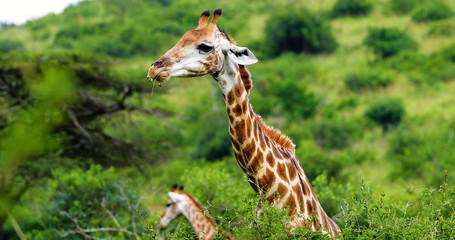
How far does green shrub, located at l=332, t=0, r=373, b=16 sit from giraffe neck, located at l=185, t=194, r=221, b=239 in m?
48.5

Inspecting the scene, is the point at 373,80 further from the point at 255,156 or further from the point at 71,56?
the point at 255,156

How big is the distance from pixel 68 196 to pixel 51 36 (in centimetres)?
5047

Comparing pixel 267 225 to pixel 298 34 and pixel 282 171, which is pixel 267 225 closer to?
pixel 282 171

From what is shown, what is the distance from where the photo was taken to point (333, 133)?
28375 millimetres

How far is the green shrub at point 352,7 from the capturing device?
53.9 metres

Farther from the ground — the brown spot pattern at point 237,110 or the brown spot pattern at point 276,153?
the brown spot pattern at point 237,110

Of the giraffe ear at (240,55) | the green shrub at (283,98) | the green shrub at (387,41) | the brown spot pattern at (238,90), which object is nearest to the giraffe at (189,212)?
the brown spot pattern at (238,90)

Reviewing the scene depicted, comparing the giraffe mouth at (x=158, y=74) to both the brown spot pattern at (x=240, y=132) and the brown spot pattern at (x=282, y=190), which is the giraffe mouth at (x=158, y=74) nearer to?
the brown spot pattern at (x=240, y=132)

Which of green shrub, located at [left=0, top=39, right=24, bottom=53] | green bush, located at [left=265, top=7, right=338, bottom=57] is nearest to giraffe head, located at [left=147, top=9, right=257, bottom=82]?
green bush, located at [left=265, top=7, right=338, bottom=57]

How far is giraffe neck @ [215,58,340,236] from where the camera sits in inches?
183

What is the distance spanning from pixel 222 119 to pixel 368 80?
14177 mm

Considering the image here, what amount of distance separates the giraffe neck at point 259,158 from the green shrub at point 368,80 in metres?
34.1

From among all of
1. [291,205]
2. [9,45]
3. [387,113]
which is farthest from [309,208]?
[9,45]

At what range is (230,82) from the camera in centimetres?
464
